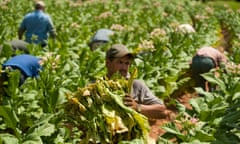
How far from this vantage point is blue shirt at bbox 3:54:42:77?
5711 mm

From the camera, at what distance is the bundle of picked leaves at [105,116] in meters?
3.43

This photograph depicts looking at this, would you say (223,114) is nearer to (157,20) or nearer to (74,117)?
(74,117)

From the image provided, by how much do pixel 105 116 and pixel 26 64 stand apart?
260 cm

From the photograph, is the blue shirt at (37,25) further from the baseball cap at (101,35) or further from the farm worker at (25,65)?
the farm worker at (25,65)

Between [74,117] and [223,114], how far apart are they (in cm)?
196

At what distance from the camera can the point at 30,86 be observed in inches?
233

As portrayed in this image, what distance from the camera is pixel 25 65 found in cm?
577

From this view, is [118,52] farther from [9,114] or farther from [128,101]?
[9,114]

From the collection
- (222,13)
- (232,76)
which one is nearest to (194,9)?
(222,13)

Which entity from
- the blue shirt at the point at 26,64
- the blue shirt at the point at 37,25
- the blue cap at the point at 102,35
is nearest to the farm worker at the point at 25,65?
the blue shirt at the point at 26,64

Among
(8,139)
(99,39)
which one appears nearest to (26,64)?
(8,139)

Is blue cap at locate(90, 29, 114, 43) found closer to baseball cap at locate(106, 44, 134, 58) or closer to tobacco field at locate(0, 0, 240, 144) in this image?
tobacco field at locate(0, 0, 240, 144)

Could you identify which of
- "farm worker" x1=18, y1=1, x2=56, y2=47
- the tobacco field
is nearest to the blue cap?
the tobacco field

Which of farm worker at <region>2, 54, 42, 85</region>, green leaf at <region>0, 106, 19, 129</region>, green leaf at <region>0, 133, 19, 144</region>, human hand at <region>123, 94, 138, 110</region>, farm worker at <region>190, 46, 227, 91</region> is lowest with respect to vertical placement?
green leaf at <region>0, 133, 19, 144</region>
